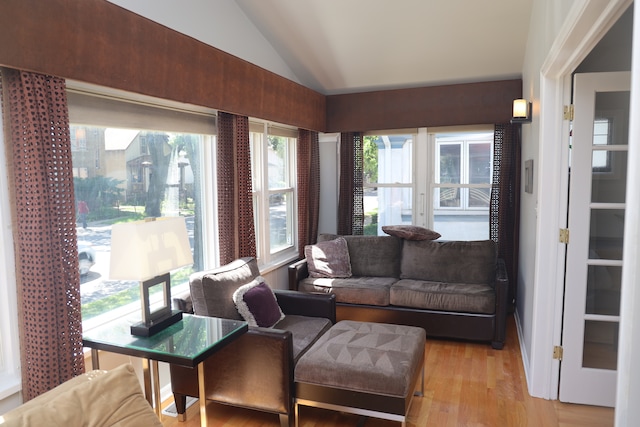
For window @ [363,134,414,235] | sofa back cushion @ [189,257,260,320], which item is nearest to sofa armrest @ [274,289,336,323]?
sofa back cushion @ [189,257,260,320]

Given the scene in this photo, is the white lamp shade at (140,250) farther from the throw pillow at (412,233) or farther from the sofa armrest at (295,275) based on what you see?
the throw pillow at (412,233)

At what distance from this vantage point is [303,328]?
3158 millimetres

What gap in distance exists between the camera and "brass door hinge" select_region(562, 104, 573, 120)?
2.74 m

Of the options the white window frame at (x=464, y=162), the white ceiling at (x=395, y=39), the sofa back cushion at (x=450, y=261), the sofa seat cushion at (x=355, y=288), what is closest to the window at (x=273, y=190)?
the sofa seat cushion at (x=355, y=288)

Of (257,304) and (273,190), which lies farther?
(273,190)

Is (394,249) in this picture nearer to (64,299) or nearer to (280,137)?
(280,137)

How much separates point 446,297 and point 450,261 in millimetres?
488

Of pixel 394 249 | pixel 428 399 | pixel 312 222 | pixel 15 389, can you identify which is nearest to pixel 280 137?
pixel 312 222

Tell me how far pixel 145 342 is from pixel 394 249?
113 inches

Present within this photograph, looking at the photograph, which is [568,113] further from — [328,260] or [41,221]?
[41,221]

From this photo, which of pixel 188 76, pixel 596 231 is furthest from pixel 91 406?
pixel 596 231

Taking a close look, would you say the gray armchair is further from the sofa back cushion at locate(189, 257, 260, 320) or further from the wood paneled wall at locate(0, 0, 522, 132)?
the wood paneled wall at locate(0, 0, 522, 132)

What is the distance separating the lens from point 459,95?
4.73 metres

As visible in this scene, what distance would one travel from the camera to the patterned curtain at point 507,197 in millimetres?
4672
